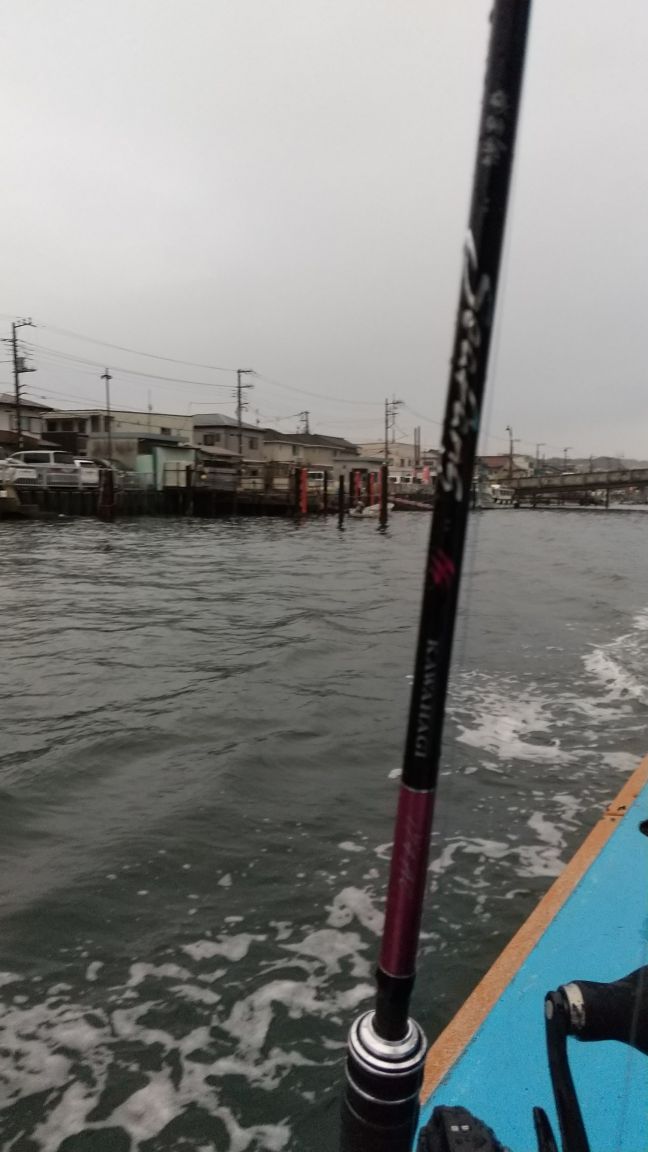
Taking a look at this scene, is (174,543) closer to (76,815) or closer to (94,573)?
(94,573)

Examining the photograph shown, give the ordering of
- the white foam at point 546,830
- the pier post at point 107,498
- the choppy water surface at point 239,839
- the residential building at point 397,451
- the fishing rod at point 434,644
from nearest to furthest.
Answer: the fishing rod at point 434,644
the choppy water surface at point 239,839
the white foam at point 546,830
the pier post at point 107,498
the residential building at point 397,451

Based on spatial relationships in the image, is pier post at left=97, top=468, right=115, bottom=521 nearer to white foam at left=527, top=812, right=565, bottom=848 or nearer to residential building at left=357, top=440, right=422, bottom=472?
white foam at left=527, top=812, right=565, bottom=848

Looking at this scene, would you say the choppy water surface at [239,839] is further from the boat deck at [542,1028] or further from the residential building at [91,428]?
the residential building at [91,428]

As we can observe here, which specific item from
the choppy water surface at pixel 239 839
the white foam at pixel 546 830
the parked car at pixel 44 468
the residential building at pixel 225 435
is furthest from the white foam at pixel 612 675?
the residential building at pixel 225 435

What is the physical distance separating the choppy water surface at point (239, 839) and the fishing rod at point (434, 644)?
0.56 feet

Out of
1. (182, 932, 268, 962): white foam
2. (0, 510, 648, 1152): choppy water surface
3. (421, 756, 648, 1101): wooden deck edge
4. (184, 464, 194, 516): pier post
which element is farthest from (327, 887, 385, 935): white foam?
(184, 464, 194, 516): pier post

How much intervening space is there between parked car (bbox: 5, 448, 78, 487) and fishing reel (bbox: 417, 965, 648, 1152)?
33.2m

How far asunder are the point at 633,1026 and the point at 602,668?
8.57 metres

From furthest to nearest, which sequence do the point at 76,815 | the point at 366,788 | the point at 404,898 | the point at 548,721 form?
the point at 548,721
the point at 366,788
the point at 76,815
the point at 404,898

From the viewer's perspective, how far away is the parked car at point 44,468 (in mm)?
31688

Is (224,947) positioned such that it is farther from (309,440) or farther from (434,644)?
(309,440)

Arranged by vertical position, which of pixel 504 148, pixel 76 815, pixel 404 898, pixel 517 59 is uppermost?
pixel 517 59

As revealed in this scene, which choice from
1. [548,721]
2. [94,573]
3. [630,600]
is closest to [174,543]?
[94,573]

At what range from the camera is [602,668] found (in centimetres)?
937
